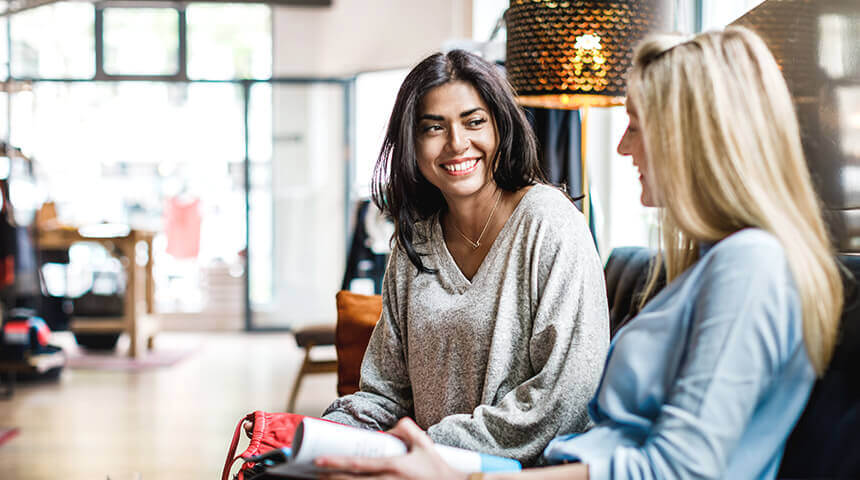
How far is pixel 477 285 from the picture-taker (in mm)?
1527

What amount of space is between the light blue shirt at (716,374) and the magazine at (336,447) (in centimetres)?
18

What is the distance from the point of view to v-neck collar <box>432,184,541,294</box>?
5.01 ft

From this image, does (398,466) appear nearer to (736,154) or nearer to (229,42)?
(736,154)

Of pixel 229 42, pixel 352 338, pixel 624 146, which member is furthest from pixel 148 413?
pixel 229 42

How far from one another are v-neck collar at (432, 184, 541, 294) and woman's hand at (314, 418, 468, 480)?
20.7 inches

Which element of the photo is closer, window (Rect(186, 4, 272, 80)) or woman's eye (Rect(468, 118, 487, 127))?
woman's eye (Rect(468, 118, 487, 127))

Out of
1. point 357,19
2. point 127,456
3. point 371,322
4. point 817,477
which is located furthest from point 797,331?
point 357,19

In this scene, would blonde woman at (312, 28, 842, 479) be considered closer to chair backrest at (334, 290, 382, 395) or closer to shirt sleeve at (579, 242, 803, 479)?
shirt sleeve at (579, 242, 803, 479)

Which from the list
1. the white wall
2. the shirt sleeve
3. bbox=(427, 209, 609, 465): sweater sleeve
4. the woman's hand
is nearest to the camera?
the shirt sleeve

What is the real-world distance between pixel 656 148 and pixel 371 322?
141 cm

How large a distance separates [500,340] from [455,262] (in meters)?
0.25

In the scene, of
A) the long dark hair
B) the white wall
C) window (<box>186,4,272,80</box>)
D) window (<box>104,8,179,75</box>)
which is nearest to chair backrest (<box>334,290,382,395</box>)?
the long dark hair

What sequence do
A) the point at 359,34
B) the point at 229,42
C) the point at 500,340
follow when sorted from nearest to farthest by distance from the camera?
1. the point at 500,340
2. the point at 359,34
3. the point at 229,42

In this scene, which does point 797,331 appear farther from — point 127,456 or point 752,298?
point 127,456
